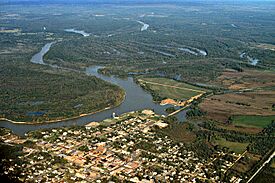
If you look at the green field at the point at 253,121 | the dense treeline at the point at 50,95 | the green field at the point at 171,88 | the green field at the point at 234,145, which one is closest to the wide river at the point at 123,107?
the dense treeline at the point at 50,95

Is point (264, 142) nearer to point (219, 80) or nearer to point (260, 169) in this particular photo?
point (260, 169)

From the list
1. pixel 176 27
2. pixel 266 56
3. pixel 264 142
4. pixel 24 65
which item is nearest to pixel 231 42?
pixel 266 56

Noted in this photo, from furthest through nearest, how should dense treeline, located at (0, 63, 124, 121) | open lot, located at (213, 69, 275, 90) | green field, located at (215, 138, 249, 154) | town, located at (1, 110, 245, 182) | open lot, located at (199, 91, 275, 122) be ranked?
open lot, located at (213, 69, 275, 90)
open lot, located at (199, 91, 275, 122)
dense treeline, located at (0, 63, 124, 121)
green field, located at (215, 138, 249, 154)
town, located at (1, 110, 245, 182)

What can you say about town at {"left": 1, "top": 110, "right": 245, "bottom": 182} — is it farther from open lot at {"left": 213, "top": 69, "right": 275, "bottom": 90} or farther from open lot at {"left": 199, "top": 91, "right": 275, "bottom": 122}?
open lot at {"left": 213, "top": 69, "right": 275, "bottom": 90}

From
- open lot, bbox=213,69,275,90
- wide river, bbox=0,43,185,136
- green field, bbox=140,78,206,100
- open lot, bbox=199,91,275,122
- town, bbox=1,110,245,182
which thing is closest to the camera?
town, bbox=1,110,245,182

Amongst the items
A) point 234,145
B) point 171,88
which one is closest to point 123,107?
point 171,88

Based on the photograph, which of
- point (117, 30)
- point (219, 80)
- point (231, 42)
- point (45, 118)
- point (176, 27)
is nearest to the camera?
point (45, 118)

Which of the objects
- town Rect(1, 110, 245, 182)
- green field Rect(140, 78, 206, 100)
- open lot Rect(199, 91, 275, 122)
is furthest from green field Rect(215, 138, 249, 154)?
green field Rect(140, 78, 206, 100)

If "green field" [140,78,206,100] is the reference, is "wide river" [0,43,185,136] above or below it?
below
